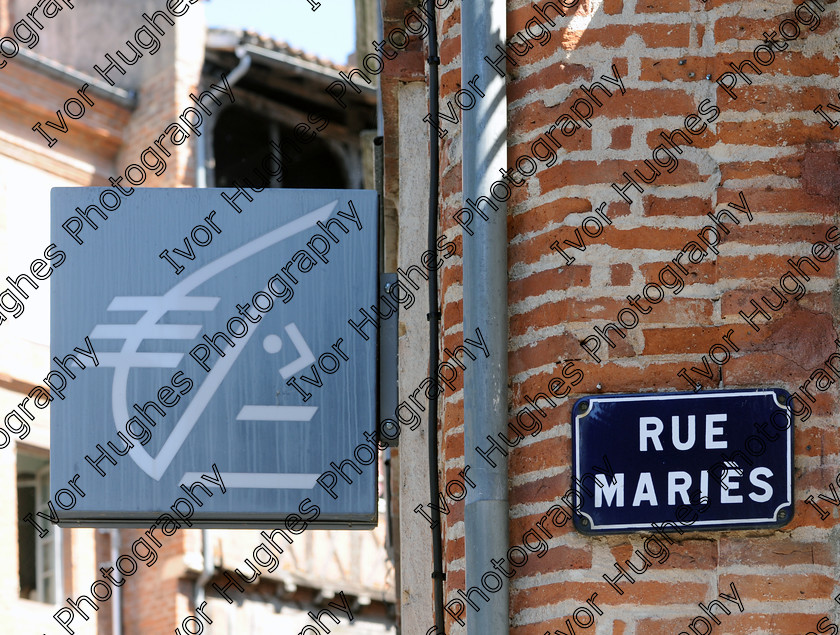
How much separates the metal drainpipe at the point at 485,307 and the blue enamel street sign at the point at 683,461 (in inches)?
8.7

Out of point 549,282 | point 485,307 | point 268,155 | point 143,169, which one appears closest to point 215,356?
point 485,307

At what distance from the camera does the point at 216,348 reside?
477 cm

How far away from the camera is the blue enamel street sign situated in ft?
13.4

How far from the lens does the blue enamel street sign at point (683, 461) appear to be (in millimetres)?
4090

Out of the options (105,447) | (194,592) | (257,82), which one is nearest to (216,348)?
(105,447)

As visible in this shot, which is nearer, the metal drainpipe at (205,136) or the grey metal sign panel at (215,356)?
the grey metal sign panel at (215,356)

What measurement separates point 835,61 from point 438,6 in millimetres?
1312

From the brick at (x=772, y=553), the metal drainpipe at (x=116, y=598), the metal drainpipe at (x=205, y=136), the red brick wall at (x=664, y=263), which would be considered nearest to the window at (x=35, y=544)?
the metal drainpipe at (x=116, y=598)

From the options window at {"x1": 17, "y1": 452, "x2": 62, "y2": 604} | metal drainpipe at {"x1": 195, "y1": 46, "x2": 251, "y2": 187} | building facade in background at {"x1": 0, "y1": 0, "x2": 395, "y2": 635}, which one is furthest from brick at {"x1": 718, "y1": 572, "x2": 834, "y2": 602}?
metal drainpipe at {"x1": 195, "y1": 46, "x2": 251, "y2": 187}

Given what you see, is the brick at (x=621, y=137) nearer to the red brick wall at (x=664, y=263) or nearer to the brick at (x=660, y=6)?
the red brick wall at (x=664, y=263)

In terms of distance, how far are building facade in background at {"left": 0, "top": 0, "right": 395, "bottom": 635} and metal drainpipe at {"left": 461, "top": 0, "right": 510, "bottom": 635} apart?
11722 mm

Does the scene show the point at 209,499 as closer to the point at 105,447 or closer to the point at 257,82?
the point at 105,447

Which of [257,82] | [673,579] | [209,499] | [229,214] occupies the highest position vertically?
[257,82]

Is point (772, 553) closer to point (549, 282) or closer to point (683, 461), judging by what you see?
point (683, 461)
